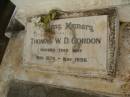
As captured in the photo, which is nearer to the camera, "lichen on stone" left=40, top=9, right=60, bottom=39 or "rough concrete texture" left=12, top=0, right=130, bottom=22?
"rough concrete texture" left=12, top=0, right=130, bottom=22

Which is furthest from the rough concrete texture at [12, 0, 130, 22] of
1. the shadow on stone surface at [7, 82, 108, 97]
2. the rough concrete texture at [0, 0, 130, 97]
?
the shadow on stone surface at [7, 82, 108, 97]

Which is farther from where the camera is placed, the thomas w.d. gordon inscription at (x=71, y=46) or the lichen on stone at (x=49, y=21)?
the lichen on stone at (x=49, y=21)

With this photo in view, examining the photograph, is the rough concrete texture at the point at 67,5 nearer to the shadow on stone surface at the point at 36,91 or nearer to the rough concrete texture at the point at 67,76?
the rough concrete texture at the point at 67,76

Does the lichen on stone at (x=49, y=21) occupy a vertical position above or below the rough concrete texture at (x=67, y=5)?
below

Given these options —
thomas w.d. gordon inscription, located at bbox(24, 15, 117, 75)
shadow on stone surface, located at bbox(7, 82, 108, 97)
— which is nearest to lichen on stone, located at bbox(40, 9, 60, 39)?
thomas w.d. gordon inscription, located at bbox(24, 15, 117, 75)

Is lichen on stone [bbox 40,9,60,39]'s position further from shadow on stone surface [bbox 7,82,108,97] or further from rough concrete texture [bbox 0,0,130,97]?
shadow on stone surface [bbox 7,82,108,97]

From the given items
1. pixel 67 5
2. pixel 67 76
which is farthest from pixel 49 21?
pixel 67 76

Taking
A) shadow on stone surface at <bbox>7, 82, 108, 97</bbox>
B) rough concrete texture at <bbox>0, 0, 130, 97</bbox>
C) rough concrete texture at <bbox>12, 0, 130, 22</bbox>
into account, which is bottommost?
shadow on stone surface at <bbox>7, 82, 108, 97</bbox>

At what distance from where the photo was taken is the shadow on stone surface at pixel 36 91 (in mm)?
1184

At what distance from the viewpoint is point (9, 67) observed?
4.87 feet

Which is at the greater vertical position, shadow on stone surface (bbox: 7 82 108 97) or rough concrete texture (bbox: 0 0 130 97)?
rough concrete texture (bbox: 0 0 130 97)

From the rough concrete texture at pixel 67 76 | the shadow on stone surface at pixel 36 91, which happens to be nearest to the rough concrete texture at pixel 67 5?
the rough concrete texture at pixel 67 76

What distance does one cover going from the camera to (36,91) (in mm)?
1288

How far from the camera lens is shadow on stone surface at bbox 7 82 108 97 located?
1.18m
